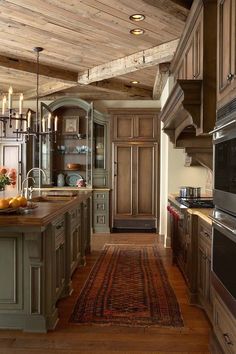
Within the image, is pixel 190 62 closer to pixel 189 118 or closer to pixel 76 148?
pixel 189 118

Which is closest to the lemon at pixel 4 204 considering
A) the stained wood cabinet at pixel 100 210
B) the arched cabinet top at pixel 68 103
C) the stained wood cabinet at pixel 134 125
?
the stained wood cabinet at pixel 100 210

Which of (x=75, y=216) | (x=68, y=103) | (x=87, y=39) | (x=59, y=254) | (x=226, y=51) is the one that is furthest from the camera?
(x=68, y=103)

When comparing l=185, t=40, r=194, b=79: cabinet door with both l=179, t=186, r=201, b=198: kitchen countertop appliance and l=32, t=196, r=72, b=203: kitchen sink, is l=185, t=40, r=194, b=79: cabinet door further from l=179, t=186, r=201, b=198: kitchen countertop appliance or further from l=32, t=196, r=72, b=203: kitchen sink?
l=32, t=196, r=72, b=203: kitchen sink

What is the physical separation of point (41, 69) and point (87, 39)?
1434 millimetres

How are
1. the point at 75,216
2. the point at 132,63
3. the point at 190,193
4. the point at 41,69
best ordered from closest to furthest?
the point at 75,216
the point at 190,193
the point at 132,63
the point at 41,69

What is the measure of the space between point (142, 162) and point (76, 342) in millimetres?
4623

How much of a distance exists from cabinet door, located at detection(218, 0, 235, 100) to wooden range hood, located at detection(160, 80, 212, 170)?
748 mm

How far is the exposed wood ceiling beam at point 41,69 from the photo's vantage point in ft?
16.4

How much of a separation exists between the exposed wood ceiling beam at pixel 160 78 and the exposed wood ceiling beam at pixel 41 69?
4.46 ft

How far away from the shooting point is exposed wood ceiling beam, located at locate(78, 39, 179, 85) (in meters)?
4.32

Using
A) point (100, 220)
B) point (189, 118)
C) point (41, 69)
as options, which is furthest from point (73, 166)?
point (189, 118)

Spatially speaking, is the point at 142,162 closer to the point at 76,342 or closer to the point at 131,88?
the point at 131,88

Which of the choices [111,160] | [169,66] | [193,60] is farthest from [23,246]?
[111,160]

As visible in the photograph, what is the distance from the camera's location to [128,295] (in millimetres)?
3385
